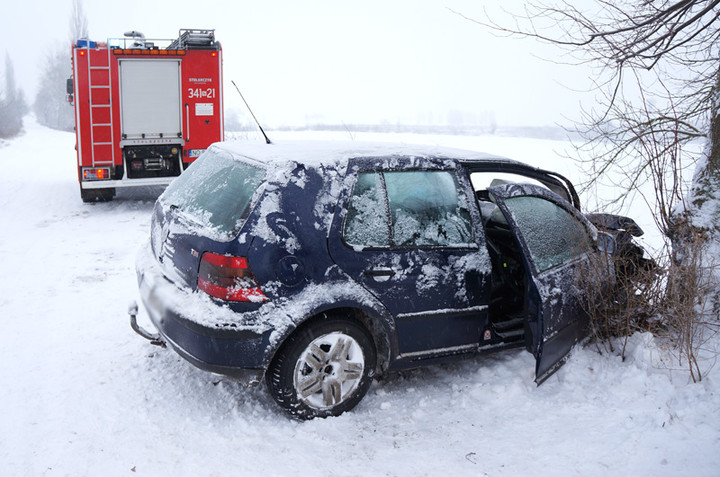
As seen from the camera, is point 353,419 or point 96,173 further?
point 96,173

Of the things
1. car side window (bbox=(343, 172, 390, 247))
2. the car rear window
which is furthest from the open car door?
the car rear window

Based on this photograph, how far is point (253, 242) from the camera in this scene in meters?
3.58

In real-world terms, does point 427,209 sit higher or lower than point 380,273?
higher

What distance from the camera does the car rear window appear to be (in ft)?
12.3

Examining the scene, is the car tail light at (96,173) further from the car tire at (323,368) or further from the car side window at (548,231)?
the car side window at (548,231)

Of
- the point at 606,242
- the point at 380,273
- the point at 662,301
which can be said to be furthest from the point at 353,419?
the point at 662,301

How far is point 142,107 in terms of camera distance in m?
11.3

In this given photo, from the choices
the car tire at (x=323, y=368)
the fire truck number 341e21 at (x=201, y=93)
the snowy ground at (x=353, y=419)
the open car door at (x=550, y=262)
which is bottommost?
the snowy ground at (x=353, y=419)

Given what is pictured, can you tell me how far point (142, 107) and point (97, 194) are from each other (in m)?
2.05

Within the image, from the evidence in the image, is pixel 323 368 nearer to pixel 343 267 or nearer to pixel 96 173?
pixel 343 267

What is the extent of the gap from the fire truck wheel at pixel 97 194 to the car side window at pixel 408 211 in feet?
30.9

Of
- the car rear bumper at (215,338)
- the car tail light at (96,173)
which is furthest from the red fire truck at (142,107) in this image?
the car rear bumper at (215,338)

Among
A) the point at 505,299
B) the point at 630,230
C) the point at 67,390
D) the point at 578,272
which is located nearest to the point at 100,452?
the point at 67,390

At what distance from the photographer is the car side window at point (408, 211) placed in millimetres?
3934
